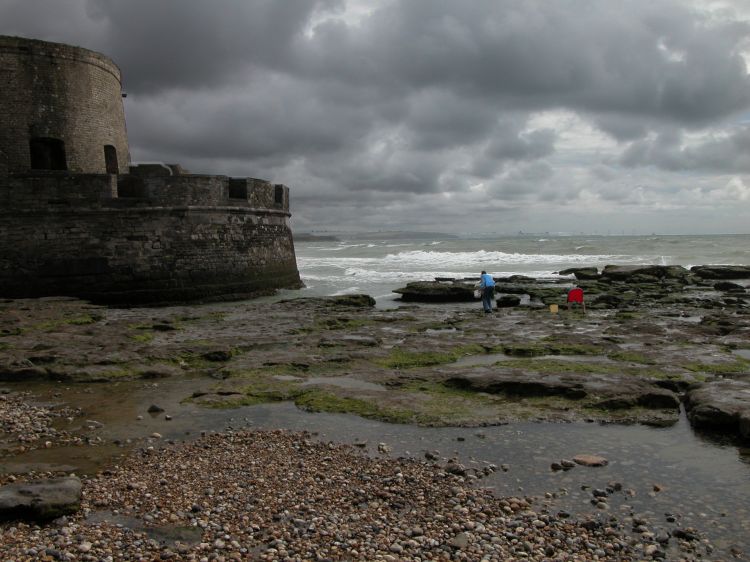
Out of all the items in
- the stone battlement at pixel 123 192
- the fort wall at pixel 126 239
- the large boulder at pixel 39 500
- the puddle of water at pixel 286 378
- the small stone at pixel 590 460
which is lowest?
the small stone at pixel 590 460

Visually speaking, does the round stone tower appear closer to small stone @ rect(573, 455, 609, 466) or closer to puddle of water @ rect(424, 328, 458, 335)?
puddle of water @ rect(424, 328, 458, 335)

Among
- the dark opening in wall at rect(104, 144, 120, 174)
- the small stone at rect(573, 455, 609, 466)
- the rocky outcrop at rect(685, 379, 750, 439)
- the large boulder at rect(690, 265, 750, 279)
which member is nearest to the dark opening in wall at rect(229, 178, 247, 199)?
the dark opening in wall at rect(104, 144, 120, 174)

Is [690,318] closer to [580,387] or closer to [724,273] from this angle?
[580,387]

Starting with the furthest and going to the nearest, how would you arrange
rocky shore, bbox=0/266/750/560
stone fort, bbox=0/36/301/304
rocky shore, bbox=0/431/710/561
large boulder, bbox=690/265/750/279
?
large boulder, bbox=690/265/750/279, stone fort, bbox=0/36/301/304, rocky shore, bbox=0/266/750/560, rocky shore, bbox=0/431/710/561

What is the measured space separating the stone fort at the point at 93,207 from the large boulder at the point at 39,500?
13.4 m

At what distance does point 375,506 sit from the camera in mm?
4434

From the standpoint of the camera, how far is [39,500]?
13.7ft

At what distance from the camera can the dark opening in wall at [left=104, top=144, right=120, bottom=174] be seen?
776 inches

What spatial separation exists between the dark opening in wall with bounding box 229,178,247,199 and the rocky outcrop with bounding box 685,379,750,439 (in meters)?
15.3

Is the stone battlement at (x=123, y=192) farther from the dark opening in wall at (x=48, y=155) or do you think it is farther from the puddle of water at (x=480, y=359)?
the puddle of water at (x=480, y=359)

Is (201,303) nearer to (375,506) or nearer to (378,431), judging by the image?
(378,431)

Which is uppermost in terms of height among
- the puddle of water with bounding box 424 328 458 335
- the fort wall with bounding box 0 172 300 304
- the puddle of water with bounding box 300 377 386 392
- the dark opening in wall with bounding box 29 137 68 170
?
the dark opening in wall with bounding box 29 137 68 170

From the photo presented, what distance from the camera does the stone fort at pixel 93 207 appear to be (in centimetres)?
1611

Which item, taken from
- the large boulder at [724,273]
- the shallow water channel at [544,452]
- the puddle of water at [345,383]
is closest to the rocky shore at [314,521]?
the shallow water channel at [544,452]
